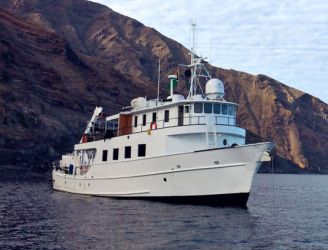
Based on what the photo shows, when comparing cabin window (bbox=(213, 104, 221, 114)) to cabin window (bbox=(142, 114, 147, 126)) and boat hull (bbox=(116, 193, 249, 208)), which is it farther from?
boat hull (bbox=(116, 193, 249, 208))

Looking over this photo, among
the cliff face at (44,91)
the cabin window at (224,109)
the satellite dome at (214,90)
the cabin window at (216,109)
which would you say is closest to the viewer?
the cabin window at (216,109)

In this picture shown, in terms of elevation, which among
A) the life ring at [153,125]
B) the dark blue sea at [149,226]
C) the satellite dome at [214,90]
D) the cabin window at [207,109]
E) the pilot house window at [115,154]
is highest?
the satellite dome at [214,90]

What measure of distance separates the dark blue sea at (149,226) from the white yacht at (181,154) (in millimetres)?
1231

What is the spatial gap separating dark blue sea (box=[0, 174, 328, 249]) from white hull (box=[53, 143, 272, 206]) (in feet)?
3.64

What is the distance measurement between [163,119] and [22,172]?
43324 millimetres

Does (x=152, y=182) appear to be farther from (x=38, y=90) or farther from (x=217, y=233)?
(x=38, y=90)

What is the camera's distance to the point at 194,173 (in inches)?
1229

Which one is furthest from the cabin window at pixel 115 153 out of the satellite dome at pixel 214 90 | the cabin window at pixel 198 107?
the satellite dome at pixel 214 90

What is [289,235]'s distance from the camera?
79.8 ft

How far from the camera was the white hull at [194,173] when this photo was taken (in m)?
30.5

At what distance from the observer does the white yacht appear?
30703mm

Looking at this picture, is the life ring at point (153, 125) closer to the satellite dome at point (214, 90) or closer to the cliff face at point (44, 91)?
the satellite dome at point (214, 90)

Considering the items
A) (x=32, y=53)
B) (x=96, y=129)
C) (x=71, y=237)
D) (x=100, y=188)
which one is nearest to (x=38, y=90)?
(x=32, y=53)

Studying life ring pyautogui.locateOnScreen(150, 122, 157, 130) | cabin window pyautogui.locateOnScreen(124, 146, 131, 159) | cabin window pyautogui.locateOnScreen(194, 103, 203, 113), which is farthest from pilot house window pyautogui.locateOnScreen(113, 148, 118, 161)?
cabin window pyautogui.locateOnScreen(194, 103, 203, 113)
